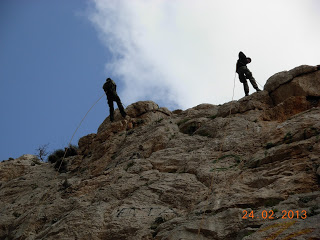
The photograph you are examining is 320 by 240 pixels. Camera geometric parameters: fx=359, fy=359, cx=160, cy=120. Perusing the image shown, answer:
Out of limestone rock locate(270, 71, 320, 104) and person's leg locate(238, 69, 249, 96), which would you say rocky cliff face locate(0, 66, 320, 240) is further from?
person's leg locate(238, 69, 249, 96)

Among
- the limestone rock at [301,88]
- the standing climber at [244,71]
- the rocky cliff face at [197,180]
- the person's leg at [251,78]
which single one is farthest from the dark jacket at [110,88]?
the limestone rock at [301,88]

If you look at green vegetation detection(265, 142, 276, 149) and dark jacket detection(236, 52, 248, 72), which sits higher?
dark jacket detection(236, 52, 248, 72)

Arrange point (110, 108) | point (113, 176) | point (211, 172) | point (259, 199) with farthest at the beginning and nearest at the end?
point (110, 108) < point (113, 176) < point (211, 172) < point (259, 199)

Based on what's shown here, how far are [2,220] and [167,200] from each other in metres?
6.66

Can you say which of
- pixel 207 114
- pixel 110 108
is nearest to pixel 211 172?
pixel 207 114

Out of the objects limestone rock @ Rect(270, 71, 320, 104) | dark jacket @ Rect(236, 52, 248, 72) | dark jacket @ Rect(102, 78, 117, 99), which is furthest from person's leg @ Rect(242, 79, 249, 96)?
dark jacket @ Rect(102, 78, 117, 99)

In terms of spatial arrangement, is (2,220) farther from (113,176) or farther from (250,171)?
(250,171)

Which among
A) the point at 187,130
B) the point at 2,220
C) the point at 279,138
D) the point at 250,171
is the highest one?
the point at 187,130

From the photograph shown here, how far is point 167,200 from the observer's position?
1020cm

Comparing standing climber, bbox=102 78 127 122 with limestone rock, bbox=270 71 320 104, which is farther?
standing climber, bbox=102 78 127 122

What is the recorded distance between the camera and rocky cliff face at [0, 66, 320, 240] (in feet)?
26.3

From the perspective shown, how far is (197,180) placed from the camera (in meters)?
10.7

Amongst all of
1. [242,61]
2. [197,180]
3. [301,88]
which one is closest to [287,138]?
[197,180]

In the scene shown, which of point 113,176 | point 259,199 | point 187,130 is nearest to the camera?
point 259,199
